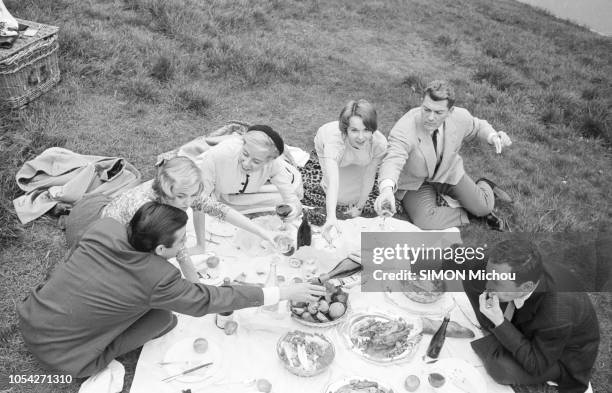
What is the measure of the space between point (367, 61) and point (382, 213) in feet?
16.1

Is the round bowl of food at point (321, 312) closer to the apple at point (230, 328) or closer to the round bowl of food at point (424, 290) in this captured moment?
the apple at point (230, 328)

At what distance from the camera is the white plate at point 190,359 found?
10.3ft

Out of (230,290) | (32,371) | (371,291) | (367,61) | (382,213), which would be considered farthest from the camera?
(367,61)

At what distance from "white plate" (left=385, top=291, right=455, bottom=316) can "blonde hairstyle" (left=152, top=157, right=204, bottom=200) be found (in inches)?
63.7

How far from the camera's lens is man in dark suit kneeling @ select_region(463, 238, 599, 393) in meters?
2.99

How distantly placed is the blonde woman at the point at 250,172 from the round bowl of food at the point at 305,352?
1.23 meters

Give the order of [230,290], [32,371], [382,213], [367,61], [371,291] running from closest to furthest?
[230,290] < [32,371] < [371,291] < [382,213] < [367,61]

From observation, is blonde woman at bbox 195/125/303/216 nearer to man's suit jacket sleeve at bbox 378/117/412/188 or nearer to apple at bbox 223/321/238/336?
man's suit jacket sleeve at bbox 378/117/412/188

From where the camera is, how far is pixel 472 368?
330cm

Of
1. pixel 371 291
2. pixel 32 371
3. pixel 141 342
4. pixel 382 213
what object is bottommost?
pixel 32 371

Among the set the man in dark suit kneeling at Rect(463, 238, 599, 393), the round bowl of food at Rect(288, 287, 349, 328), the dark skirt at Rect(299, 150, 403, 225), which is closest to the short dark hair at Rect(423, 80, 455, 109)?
the dark skirt at Rect(299, 150, 403, 225)

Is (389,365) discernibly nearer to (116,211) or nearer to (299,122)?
(116,211)

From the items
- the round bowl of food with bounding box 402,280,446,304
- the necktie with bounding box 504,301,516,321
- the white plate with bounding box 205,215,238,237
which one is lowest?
the white plate with bounding box 205,215,238,237

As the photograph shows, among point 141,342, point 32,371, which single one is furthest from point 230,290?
point 32,371
